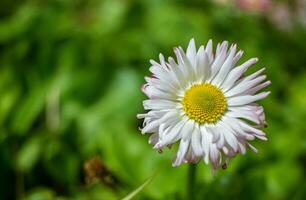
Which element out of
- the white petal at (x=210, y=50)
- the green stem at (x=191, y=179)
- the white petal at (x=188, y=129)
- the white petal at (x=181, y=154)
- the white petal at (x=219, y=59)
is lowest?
the green stem at (x=191, y=179)

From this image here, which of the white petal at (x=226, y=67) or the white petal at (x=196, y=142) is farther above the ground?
the white petal at (x=226, y=67)

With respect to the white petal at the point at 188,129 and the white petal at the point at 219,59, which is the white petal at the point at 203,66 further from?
the white petal at the point at 188,129

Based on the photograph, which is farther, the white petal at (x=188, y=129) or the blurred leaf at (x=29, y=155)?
the blurred leaf at (x=29, y=155)

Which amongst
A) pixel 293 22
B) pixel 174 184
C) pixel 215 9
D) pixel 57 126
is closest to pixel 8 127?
pixel 57 126

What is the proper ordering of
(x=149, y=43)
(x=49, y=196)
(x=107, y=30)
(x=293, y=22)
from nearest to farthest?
(x=49, y=196) → (x=149, y=43) → (x=107, y=30) → (x=293, y=22)

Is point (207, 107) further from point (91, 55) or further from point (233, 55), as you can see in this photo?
point (91, 55)

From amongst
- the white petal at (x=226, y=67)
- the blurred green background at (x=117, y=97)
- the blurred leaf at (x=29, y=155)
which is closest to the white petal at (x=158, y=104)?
the white petal at (x=226, y=67)

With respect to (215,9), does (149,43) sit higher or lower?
lower
